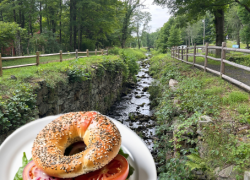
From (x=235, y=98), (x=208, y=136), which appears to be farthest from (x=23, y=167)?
(x=235, y=98)

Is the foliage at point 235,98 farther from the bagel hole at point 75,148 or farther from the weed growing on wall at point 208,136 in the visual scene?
the bagel hole at point 75,148

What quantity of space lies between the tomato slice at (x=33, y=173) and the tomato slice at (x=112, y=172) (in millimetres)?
189

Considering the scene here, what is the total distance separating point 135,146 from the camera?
1.21 meters

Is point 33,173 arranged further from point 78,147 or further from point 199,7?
point 199,7

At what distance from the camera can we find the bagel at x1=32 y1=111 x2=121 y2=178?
999 mm

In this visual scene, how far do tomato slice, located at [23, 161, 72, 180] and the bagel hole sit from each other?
7.3 inches

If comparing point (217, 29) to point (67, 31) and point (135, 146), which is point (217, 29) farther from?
point (67, 31)

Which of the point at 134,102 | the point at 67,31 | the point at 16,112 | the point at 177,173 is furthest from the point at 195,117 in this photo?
the point at 67,31

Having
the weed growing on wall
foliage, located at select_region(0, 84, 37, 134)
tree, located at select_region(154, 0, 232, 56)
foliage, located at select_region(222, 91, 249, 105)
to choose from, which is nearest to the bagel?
the weed growing on wall

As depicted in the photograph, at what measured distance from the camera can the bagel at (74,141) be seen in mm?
999

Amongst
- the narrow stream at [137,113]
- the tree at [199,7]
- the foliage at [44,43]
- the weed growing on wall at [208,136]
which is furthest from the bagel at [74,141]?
the foliage at [44,43]

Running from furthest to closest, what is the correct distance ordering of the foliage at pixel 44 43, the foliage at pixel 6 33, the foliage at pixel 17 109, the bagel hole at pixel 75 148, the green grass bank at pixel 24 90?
the foliage at pixel 44 43
the foliage at pixel 6 33
the green grass bank at pixel 24 90
the foliage at pixel 17 109
the bagel hole at pixel 75 148

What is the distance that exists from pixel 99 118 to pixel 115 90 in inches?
462

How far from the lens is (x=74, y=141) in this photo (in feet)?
4.05
